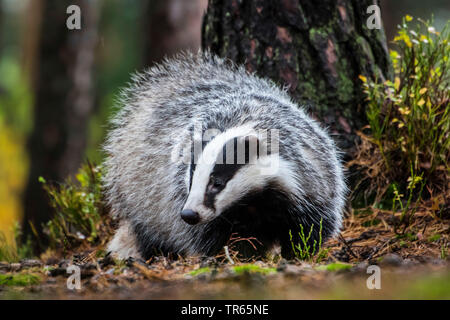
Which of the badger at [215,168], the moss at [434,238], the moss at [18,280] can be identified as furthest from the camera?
the moss at [434,238]

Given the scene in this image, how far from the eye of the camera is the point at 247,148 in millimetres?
3648

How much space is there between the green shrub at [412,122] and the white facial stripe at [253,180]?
3.37ft

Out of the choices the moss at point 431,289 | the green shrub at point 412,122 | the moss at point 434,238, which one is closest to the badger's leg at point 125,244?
the green shrub at point 412,122

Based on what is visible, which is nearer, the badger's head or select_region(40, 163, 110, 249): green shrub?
the badger's head

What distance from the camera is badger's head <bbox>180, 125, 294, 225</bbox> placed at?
3520mm

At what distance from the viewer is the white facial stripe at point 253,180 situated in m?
3.62

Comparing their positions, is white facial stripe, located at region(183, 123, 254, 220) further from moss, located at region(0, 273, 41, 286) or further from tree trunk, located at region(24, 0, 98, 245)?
tree trunk, located at region(24, 0, 98, 245)

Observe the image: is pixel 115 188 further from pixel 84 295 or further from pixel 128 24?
pixel 128 24

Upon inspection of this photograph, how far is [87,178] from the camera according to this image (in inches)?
214

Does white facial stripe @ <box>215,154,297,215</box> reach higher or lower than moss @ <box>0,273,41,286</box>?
higher

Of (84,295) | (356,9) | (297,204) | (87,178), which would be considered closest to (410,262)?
(297,204)

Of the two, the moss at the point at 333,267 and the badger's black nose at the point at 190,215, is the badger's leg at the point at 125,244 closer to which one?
the badger's black nose at the point at 190,215

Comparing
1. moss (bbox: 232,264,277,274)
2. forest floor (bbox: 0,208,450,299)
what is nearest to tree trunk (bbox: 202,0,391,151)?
forest floor (bbox: 0,208,450,299)

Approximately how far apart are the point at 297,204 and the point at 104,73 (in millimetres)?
19251
